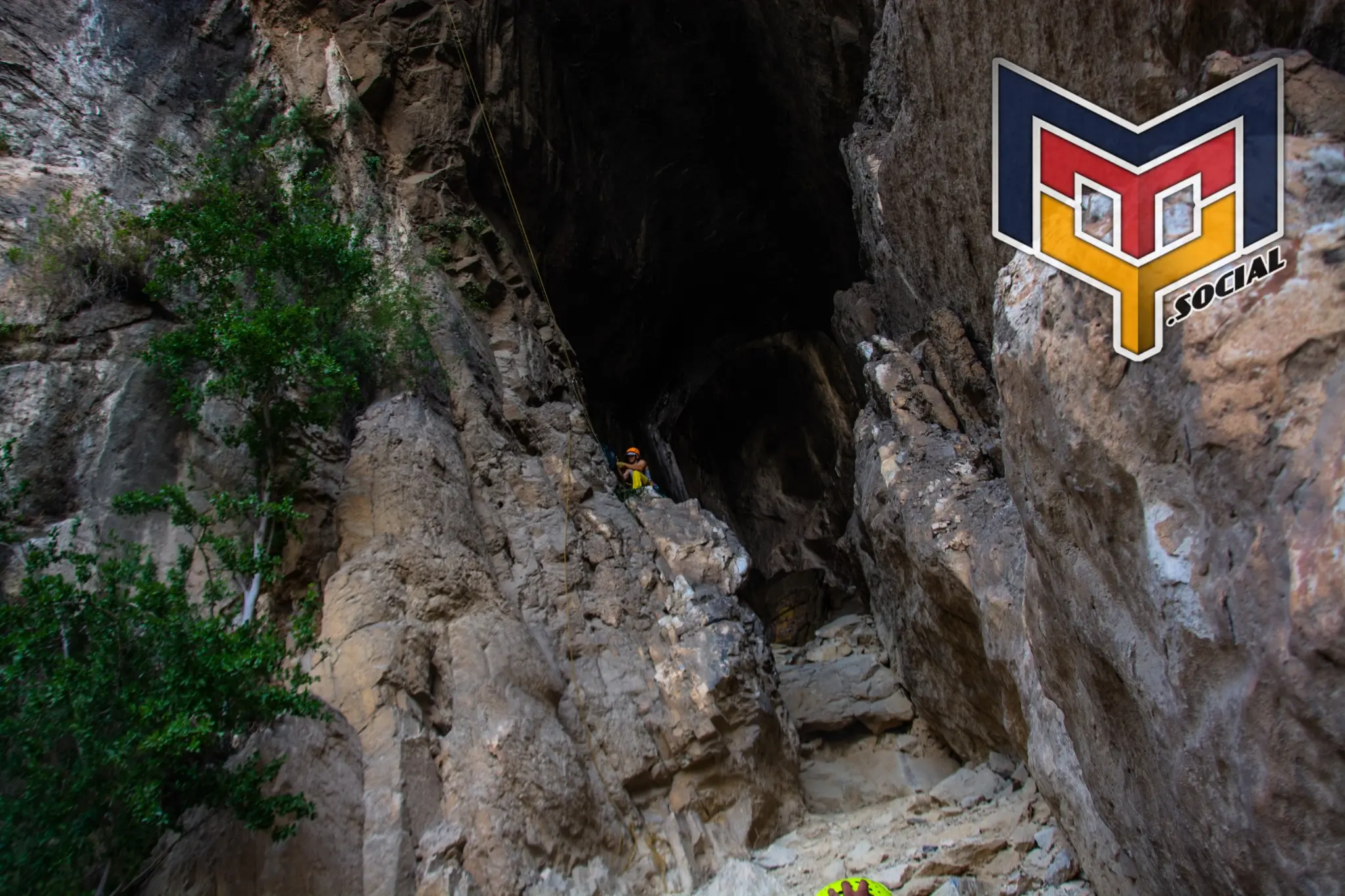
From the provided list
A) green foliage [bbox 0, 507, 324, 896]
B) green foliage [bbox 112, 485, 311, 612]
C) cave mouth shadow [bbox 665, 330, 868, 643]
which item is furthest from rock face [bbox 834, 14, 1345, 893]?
cave mouth shadow [bbox 665, 330, 868, 643]

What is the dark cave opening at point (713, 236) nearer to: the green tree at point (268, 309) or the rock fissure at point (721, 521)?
the rock fissure at point (721, 521)

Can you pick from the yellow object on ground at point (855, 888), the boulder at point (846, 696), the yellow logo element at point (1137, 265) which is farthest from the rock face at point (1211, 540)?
the boulder at point (846, 696)

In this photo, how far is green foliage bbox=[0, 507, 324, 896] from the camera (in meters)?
5.46

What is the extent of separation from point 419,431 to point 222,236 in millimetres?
2992

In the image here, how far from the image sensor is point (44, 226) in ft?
31.4

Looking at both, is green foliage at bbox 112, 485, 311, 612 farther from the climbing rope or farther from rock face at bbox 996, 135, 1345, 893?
rock face at bbox 996, 135, 1345, 893

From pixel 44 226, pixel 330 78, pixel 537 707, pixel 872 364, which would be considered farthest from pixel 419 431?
pixel 330 78

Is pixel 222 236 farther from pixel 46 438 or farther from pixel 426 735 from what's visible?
pixel 426 735

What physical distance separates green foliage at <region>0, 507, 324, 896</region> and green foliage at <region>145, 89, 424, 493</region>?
2553mm

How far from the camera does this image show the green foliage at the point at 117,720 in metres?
5.46

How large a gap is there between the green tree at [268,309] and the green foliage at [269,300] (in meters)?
0.02

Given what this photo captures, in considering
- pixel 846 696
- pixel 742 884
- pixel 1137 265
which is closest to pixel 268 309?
pixel 742 884

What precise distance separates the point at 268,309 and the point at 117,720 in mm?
4522

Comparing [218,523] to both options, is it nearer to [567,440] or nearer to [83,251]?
[83,251]
